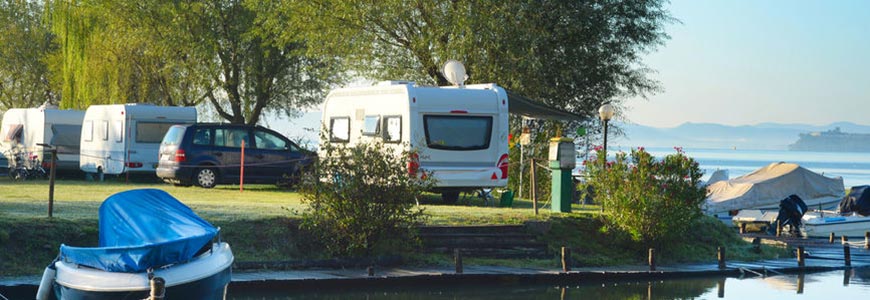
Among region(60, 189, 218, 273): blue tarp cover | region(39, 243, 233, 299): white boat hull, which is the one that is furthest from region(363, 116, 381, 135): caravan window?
region(39, 243, 233, 299): white boat hull

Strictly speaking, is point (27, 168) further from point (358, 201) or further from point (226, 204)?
point (358, 201)

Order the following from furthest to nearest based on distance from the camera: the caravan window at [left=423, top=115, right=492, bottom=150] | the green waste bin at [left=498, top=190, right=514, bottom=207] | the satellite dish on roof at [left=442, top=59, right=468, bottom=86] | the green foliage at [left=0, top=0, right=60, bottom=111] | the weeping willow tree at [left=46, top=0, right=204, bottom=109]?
the green foliage at [left=0, top=0, right=60, bottom=111]
the weeping willow tree at [left=46, top=0, right=204, bottom=109]
the satellite dish on roof at [left=442, top=59, right=468, bottom=86]
the green waste bin at [left=498, top=190, right=514, bottom=207]
the caravan window at [left=423, top=115, right=492, bottom=150]

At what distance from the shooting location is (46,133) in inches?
1309

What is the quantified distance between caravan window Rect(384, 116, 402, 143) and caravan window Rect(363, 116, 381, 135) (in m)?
0.22

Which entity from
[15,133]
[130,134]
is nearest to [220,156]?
[130,134]

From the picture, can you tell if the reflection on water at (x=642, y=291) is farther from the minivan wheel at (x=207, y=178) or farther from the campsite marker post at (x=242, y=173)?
the minivan wheel at (x=207, y=178)

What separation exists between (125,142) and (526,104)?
10.4 m

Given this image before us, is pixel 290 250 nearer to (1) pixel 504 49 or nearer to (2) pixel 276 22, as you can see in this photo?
(1) pixel 504 49

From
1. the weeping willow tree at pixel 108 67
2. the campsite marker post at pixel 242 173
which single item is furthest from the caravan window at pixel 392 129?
the weeping willow tree at pixel 108 67

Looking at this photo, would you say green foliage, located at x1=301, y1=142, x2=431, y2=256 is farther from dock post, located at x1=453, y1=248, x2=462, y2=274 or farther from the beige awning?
the beige awning

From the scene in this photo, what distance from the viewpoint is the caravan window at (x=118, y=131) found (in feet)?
99.8

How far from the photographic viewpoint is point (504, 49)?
30516 millimetres

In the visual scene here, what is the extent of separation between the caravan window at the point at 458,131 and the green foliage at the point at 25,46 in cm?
3042

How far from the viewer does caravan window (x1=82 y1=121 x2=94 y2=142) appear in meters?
31.8
